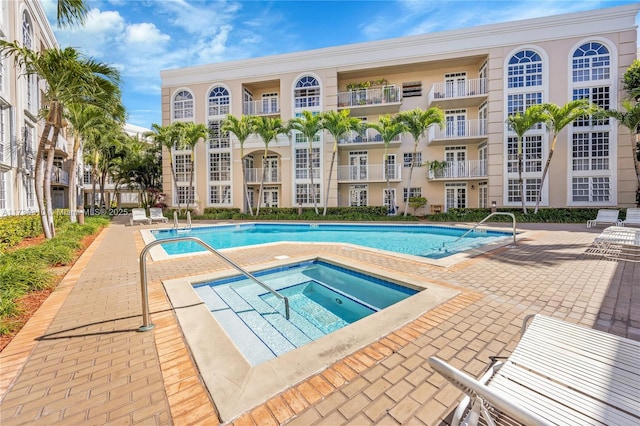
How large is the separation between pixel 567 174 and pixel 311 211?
54.2ft

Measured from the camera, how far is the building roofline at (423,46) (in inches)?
647

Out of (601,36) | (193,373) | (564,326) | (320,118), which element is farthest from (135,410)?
(601,36)

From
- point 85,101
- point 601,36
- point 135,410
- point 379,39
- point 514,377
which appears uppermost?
point 379,39

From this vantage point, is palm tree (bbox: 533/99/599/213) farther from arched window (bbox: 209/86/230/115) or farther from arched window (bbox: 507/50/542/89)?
arched window (bbox: 209/86/230/115)

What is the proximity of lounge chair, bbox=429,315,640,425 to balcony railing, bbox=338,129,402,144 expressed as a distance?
1882 cm

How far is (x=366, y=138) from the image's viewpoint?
65.8ft

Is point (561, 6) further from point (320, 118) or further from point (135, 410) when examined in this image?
point (135, 410)

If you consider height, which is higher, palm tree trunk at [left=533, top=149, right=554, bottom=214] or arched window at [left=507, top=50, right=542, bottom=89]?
arched window at [left=507, top=50, right=542, bottom=89]

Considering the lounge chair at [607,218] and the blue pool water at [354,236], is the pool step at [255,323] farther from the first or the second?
the lounge chair at [607,218]

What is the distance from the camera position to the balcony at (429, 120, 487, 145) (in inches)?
729

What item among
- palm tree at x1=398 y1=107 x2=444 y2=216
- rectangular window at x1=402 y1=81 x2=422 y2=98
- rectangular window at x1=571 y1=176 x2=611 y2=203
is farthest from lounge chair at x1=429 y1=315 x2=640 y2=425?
rectangular window at x1=402 y1=81 x2=422 y2=98

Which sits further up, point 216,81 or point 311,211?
point 216,81

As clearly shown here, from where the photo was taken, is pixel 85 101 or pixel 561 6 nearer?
pixel 85 101

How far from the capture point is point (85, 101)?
9430 millimetres
